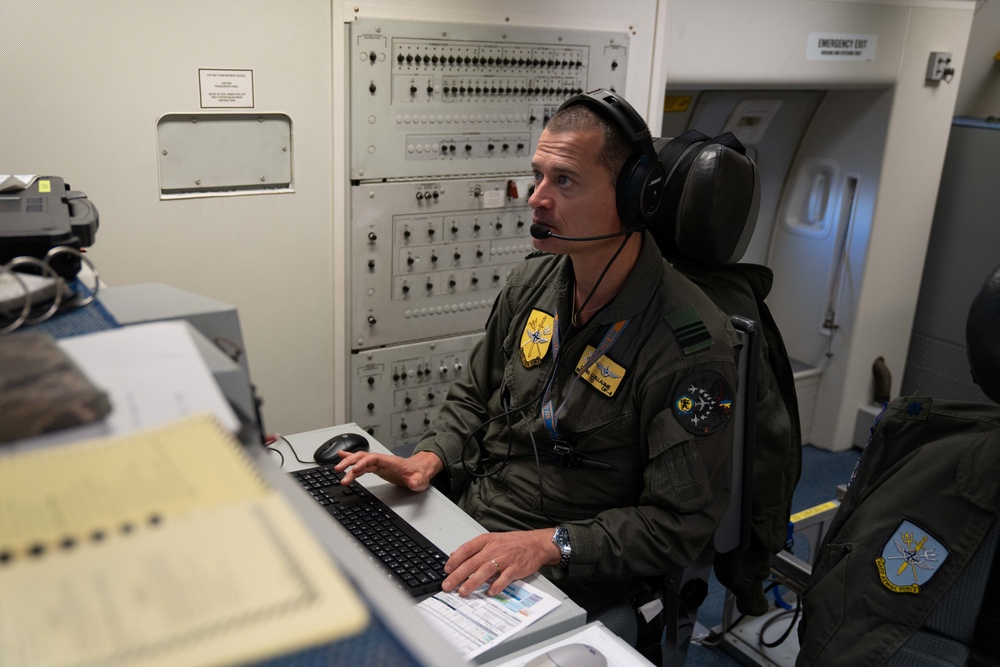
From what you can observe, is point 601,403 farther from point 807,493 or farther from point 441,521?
point 807,493

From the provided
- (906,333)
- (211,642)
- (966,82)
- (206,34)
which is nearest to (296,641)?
(211,642)

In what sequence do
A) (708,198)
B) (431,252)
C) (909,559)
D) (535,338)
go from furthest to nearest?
(431,252), (535,338), (708,198), (909,559)

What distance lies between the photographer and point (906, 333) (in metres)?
3.76

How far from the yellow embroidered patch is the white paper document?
16.6 inches

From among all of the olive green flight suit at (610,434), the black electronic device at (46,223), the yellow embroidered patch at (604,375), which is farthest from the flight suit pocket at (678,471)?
the black electronic device at (46,223)

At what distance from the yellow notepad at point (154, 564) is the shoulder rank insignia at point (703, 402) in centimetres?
116

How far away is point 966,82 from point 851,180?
1.00m

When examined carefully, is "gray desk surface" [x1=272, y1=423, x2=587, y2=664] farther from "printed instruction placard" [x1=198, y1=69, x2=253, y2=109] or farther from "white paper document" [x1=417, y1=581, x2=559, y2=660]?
"printed instruction placard" [x1=198, y1=69, x2=253, y2=109]

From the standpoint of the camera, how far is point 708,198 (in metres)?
1.64

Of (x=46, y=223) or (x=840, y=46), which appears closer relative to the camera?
(x=46, y=223)

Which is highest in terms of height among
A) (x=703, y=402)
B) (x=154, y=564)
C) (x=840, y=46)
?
(x=840, y=46)

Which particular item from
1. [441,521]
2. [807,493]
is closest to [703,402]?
[441,521]

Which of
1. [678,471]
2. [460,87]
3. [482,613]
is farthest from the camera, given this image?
[460,87]

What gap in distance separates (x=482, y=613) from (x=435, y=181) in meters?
1.55
